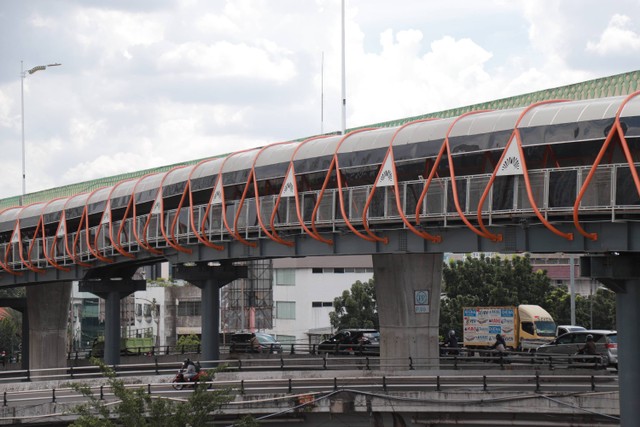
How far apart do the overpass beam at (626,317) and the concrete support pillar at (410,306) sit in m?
16.4

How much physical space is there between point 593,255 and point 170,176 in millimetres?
22756

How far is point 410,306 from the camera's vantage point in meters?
44.2

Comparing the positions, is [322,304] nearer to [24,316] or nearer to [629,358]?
[24,316]

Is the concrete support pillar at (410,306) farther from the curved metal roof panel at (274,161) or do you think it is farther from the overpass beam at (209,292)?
the curved metal roof panel at (274,161)

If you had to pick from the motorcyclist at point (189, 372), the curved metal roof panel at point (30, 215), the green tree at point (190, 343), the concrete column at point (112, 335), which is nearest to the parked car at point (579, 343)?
the motorcyclist at point (189, 372)

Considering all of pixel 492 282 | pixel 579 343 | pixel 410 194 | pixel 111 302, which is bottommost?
pixel 579 343

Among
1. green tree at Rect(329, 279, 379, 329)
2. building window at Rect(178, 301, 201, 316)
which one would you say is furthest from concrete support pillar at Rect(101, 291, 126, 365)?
building window at Rect(178, 301, 201, 316)

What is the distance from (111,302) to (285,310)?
47423 millimetres

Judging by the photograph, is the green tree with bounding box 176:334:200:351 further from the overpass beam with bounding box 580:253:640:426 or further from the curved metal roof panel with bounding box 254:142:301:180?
the overpass beam with bounding box 580:253:640:426

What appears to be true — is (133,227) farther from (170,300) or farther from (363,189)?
(170,300)

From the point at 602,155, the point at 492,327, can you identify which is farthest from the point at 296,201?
the point at 492,327

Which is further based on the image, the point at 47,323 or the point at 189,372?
the point at 47,323

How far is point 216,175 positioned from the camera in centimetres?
4259

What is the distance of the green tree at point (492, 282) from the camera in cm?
8125
